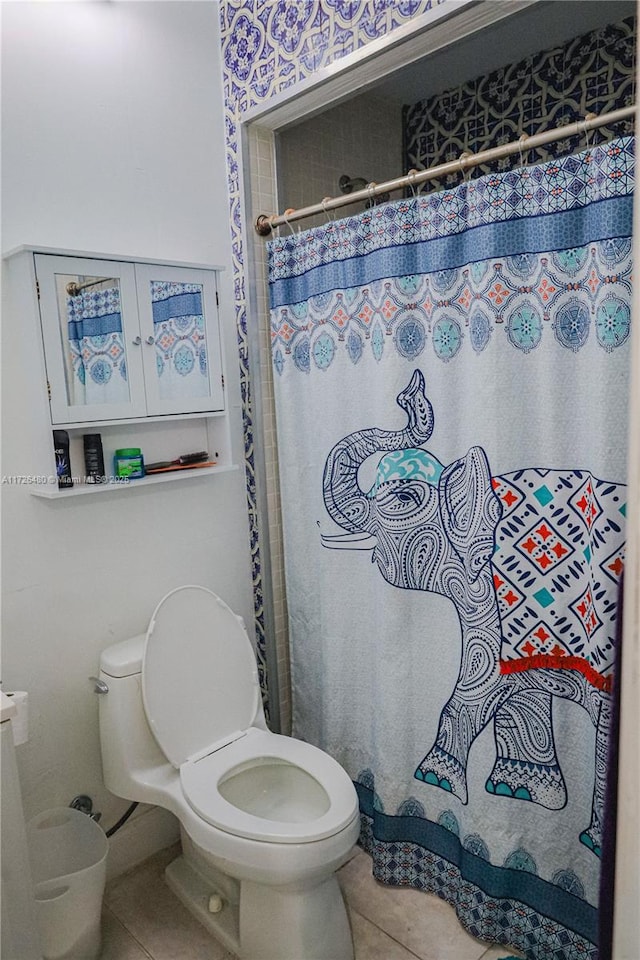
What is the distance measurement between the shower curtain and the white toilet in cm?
26

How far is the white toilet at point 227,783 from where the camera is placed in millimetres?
1502

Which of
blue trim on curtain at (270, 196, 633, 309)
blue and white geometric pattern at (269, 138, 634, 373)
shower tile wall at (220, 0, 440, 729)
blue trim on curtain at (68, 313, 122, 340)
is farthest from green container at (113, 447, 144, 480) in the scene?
blue trim on curtain at (270, 196, 633, 309)

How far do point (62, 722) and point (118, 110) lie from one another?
1667mm

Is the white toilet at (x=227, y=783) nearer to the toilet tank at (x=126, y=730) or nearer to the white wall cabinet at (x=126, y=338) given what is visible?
the toilet tank at (x=126, y=730)

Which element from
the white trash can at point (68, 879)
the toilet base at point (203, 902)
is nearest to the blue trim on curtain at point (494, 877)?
the toilet base at point (203, 902)

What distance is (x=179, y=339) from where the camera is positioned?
1852 mm

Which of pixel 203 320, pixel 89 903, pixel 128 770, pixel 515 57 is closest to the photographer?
pixel 89 903

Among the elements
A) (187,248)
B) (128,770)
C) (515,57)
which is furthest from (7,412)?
(515,57)

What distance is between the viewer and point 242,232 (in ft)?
6.63

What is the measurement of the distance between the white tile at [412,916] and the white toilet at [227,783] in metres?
0.16

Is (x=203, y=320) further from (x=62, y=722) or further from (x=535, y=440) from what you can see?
(x=62, y=722)

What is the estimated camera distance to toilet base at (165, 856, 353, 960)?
157cm

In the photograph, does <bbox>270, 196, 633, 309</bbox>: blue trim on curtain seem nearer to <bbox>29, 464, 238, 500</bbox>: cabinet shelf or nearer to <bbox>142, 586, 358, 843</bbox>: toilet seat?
<bbox>29, 464, 238, 500</bbox>: cabinet shelf

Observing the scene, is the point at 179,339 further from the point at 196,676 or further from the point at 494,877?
the point at 494,877
